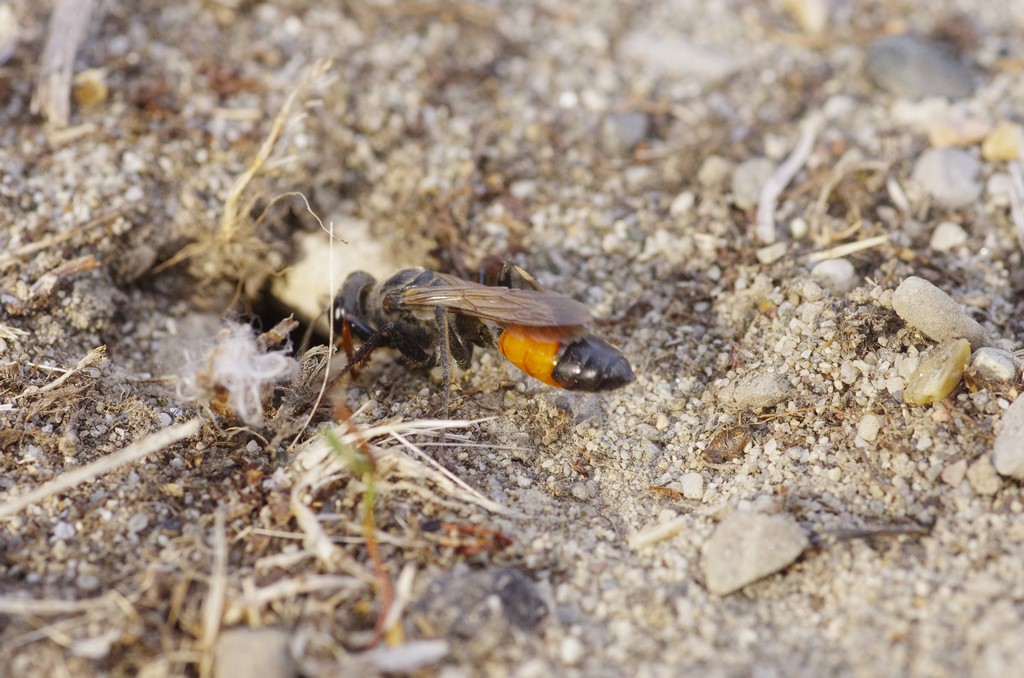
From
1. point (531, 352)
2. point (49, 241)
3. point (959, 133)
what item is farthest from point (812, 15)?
point (49, 241)

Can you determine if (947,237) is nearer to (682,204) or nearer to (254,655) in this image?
(682,204)

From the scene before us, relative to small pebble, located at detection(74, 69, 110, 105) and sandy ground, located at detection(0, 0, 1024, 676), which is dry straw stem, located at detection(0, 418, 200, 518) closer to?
sandy ground, located at detection(0, 0, 1024, 676)

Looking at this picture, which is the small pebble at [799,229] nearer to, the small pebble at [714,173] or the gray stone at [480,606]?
the small pebble at [714,173]

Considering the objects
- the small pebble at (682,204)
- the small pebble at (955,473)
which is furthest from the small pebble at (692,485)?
the small pebble at (682,204)

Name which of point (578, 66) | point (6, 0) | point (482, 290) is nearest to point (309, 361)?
point (482, 290)

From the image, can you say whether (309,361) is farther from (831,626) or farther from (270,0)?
(270,0)

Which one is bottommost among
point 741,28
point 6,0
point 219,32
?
point 741,28
